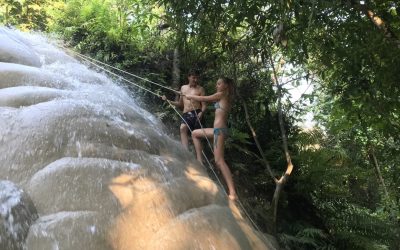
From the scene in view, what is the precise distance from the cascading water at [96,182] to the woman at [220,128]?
492 mm

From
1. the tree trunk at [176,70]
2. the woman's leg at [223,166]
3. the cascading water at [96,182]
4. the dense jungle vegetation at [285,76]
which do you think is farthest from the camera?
the tree trunk at [176,70]

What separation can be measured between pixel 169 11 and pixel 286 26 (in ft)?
6.38

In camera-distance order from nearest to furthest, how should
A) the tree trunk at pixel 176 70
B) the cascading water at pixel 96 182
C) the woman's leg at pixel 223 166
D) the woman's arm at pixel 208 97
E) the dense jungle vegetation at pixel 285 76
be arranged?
the cascading water at pixel 96 182 → the dense jungle vegetation at pixel 285 76 → the woman's leg at pixel 223 166 → the woman's arm at pixel 208 97 → the tree trunk at pixel 176 70

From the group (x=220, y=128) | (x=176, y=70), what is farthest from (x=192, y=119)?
(x=176, y=70)

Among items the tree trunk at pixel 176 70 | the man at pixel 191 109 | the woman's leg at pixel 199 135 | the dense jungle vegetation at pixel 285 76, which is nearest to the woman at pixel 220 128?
the woman's leg at pixel 199 135

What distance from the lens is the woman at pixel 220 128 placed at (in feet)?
18.6

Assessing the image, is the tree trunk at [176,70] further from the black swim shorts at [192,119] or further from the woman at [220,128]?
the woman at [220,128]

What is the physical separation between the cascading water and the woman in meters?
0.49

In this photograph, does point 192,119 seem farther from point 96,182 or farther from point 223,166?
point 96,182

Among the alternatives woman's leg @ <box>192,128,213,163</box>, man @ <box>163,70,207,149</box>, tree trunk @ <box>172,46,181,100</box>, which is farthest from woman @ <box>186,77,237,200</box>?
tree trunk @ <box>172,46,181,100</box>

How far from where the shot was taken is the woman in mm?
5664

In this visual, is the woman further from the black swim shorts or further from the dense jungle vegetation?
the dense jungle vegetation

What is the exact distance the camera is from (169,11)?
20.2ft

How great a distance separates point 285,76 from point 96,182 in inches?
259
